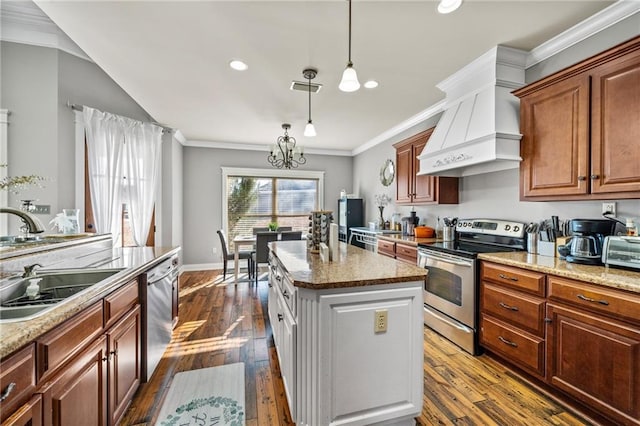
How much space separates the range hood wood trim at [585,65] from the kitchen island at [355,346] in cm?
187

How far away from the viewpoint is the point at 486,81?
8.52ft

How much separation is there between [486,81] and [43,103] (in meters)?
4.28

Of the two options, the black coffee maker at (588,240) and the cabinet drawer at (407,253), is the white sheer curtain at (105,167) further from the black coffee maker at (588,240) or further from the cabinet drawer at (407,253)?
the black coffee maker at (588,240)

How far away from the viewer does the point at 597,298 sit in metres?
1.63

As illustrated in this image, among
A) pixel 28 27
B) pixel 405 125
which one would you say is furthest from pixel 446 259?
pixel 28 27

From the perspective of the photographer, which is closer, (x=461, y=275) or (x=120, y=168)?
(x=461, y=275)

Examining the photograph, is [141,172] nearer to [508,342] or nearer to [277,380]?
[277,380]

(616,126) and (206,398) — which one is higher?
(616,126)

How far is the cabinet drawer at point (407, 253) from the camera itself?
331 cm

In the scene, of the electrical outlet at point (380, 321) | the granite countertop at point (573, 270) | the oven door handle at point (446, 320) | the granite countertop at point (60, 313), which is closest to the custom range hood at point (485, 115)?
the granite countertop at point (573, 270)

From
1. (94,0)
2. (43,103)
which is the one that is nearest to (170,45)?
(94,0)

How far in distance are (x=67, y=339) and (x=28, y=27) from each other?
10.9 feet

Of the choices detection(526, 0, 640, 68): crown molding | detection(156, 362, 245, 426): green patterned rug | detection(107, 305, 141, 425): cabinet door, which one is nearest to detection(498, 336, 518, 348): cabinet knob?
detection(156, 362, 245, 426): green patterned rug

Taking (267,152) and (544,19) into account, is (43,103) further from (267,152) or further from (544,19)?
(544,19)
